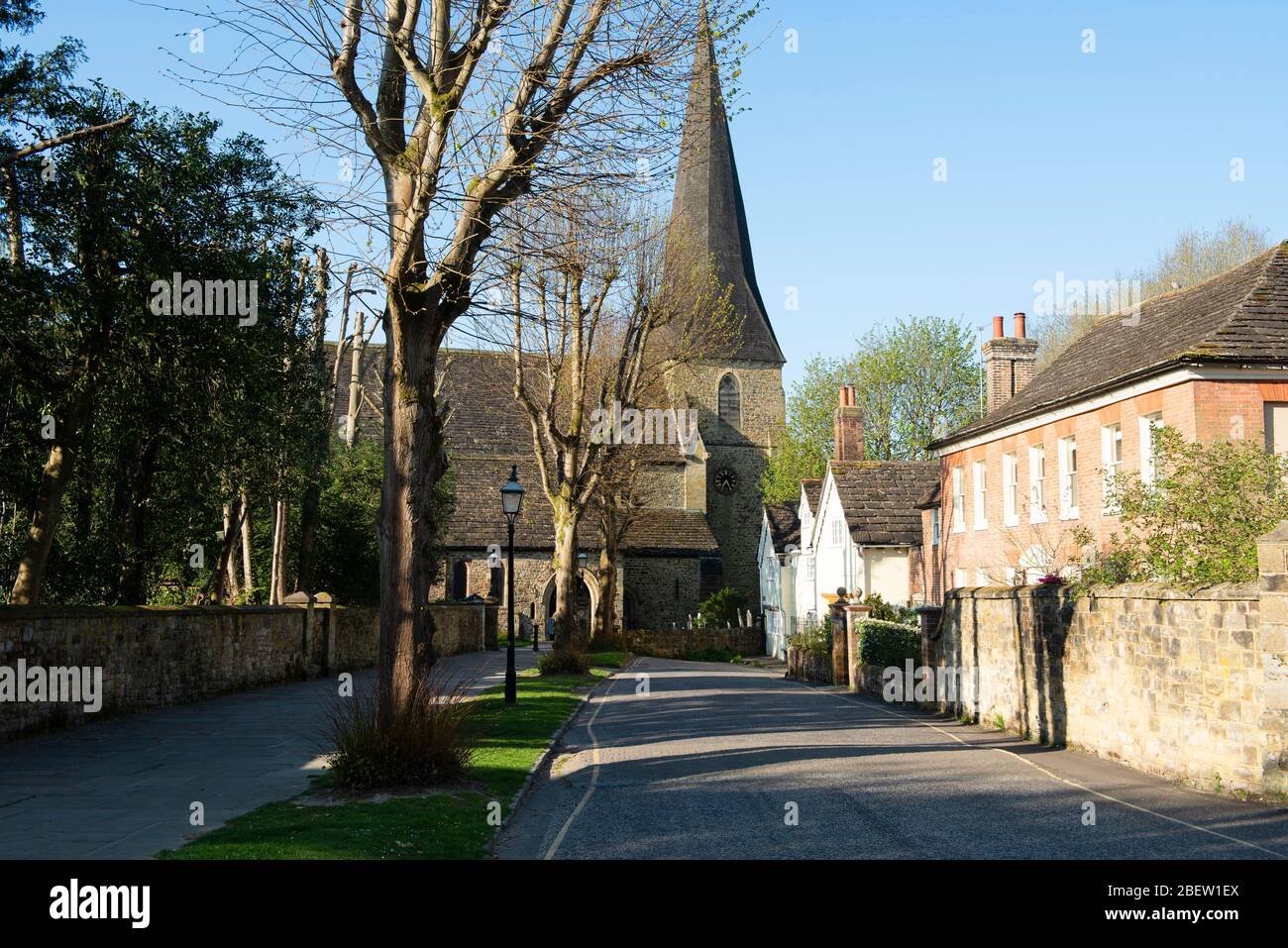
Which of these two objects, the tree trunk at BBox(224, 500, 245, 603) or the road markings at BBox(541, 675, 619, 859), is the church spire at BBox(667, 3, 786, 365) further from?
the road markings at BBox(541, 675, 619, 859)

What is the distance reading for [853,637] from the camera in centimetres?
2717

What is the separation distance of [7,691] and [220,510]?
45.6 feet

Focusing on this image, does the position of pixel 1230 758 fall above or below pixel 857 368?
below

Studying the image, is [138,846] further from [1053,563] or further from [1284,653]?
[1053,563]

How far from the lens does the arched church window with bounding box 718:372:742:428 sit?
70.2m

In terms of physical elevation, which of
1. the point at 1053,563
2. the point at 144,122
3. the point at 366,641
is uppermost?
the point at 144,122

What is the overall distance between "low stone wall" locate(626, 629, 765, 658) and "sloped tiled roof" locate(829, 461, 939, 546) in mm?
12526

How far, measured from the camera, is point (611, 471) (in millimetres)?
43312

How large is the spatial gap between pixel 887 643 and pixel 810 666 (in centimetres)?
800

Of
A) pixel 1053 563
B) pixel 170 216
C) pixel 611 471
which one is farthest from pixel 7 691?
pixel 611 471

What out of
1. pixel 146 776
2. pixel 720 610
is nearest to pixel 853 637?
pixel 146 776

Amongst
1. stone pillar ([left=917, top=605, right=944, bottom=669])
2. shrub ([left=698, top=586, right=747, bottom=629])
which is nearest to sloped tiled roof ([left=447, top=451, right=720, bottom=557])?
shrub ([left=698, top=586, right=747, bottom=629])
